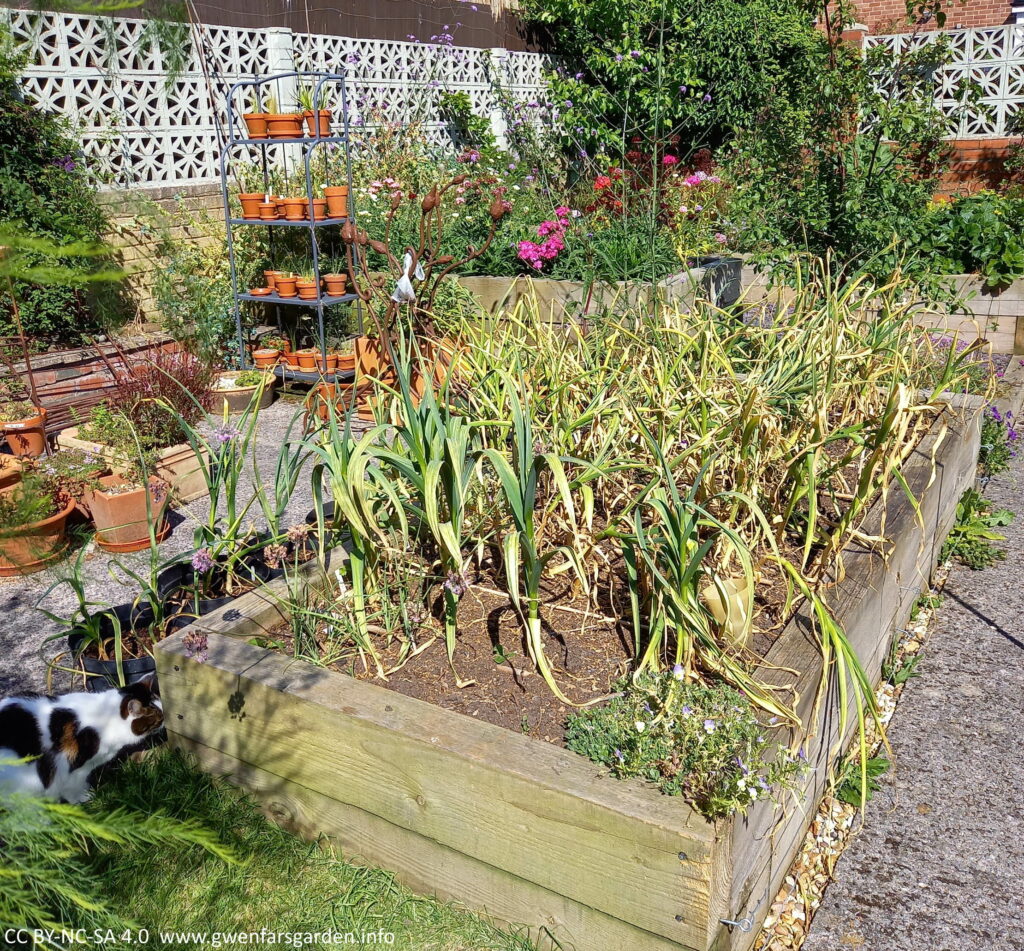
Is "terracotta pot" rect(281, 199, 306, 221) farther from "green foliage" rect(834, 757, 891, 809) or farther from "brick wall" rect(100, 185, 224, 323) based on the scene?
"green foliage" rect(834, 757, 891, 809)

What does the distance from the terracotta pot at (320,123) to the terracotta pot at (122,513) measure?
9.24ft

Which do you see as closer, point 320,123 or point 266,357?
point 320,123

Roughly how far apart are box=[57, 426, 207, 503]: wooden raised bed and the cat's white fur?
1.80 meters

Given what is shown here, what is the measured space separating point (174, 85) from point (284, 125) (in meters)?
0.68

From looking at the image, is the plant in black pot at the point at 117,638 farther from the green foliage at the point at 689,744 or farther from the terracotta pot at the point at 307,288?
the terracotta pot at the point at 307,288

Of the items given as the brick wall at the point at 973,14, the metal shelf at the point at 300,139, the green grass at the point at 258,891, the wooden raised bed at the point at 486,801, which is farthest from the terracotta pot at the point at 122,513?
the brick wall at the point at 973,14

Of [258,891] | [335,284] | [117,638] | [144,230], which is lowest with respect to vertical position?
[258,891]

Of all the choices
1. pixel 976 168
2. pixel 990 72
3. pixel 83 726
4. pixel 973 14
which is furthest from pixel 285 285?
pixel 973 14

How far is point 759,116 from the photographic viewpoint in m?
11.4

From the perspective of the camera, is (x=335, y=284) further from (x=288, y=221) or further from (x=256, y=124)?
(x=256, y=124)

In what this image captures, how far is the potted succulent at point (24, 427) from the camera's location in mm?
4629

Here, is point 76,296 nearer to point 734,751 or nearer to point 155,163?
point 155,163

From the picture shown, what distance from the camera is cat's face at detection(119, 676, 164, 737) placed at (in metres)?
2.55

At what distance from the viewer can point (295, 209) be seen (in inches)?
245
